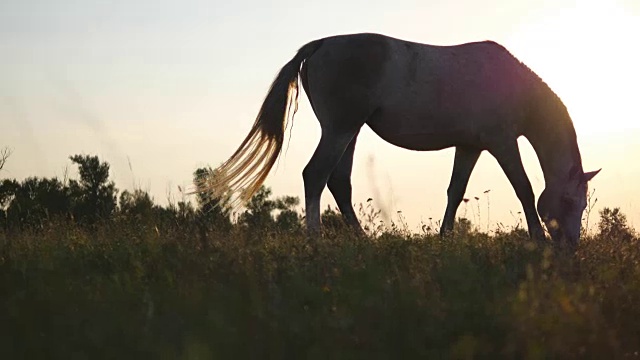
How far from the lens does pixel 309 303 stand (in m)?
4.64

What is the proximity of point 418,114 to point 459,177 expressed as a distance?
1.27 m

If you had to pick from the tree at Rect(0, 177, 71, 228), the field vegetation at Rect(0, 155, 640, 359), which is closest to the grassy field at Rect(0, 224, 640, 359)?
the field vegetation at Rect(0, 155, 640, 359)

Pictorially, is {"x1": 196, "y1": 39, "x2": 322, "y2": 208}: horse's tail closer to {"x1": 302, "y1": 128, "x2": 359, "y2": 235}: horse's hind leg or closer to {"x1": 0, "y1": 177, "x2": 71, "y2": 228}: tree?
{"x1": 302, "y1": 128, "x2": 359, "y2": 235}: horse's hind leg

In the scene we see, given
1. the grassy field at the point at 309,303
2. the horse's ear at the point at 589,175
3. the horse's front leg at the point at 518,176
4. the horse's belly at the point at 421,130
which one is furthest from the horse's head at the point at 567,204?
the grassy field at the point at 309,303

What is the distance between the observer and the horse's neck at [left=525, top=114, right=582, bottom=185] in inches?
402

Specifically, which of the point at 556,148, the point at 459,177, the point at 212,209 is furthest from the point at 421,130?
the point at 212,209

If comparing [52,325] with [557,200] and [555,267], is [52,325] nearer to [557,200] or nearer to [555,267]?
[555,267]

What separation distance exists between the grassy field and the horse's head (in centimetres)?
309

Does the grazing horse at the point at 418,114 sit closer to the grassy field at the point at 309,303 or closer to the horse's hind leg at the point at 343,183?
the horse's hind leg at the point at 343,183

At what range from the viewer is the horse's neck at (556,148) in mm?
10203

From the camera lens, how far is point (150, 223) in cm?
862

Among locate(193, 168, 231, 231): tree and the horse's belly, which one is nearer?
locate(193, 168, 231, 231): tree

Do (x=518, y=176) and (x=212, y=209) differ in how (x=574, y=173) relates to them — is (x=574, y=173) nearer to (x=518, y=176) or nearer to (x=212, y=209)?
(x=518, y=176)

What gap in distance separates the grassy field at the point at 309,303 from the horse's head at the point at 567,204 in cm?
309
